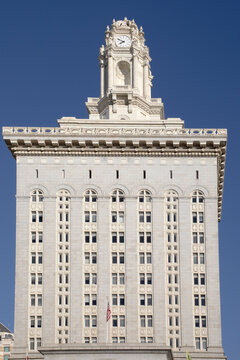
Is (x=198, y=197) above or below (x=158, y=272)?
above

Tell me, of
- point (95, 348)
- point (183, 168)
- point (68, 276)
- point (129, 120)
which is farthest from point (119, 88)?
point (95, 348)

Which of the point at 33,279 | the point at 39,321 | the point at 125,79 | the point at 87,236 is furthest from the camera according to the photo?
the point at 125,79

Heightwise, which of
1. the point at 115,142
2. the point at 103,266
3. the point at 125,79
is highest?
the point at 125,79

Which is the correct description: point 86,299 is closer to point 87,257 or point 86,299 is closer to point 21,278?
point 87,257

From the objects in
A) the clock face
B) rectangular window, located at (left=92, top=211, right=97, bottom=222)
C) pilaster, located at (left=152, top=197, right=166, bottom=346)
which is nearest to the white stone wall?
pilaster, located at (left=152, top=197, right=166, bottom=346)

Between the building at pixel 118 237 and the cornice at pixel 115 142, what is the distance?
0.34 ft

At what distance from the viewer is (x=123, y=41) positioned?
363 ft

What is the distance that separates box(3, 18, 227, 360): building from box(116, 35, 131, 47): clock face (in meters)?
13.7

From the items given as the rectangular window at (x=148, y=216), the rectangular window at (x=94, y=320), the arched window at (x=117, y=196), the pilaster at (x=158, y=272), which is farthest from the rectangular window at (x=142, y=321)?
the arched window at (x=117, y=196)

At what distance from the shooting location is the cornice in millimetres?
98188

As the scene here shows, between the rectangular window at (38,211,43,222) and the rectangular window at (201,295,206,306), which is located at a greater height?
the rectangular window at (38,211,43,222)

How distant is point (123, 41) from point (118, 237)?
85.2ft

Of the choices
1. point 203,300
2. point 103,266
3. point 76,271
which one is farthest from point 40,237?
point 203,300

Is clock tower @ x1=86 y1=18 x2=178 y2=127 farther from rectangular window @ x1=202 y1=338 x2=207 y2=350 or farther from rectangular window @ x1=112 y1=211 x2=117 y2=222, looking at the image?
rectangular window @ x1=202 y1=338 x2=207 y2=350
